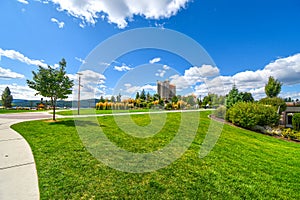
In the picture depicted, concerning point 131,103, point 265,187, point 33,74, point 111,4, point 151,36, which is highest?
point 111,4

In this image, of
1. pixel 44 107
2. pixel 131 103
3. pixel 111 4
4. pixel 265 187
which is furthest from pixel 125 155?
pixel 44 107

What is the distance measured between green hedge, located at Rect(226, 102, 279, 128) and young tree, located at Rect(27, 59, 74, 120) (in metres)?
11.7

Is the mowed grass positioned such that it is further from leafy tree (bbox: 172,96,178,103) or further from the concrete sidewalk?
leafy tree (bbox: 172,96,178,103)

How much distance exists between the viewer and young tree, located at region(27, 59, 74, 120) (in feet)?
28.2

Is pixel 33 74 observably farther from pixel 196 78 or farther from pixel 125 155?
pixel 196 78

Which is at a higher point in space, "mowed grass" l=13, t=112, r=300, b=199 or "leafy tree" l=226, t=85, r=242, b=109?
"leafy tree" l=226, t=85, r=242, b=109

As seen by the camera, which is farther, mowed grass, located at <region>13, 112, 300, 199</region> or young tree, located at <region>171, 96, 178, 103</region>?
young tree, located at <region>171, 96, 178, 103</region>

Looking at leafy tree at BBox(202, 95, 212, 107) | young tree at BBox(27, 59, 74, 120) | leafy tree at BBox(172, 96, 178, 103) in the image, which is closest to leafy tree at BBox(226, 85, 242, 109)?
leafy tree at BBox(172, 96, 178, 103)

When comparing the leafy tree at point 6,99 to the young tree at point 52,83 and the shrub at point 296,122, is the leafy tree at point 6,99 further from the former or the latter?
the shrub at point 296,122

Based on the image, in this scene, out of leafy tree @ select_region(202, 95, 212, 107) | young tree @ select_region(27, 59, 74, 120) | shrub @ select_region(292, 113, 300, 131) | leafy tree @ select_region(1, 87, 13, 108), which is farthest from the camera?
leafy tree @ select_region(1, 87, 13, 108)

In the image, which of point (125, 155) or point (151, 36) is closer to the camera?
point (125, 155)

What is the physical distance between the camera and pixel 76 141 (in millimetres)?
5246

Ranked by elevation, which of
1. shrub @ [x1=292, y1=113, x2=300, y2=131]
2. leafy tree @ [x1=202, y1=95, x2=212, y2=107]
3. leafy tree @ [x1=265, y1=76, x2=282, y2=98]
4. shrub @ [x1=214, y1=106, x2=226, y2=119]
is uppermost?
leafy tree @ [x1=265, y1=76, x2=282, y2=98]

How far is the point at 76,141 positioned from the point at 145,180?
3.16m
